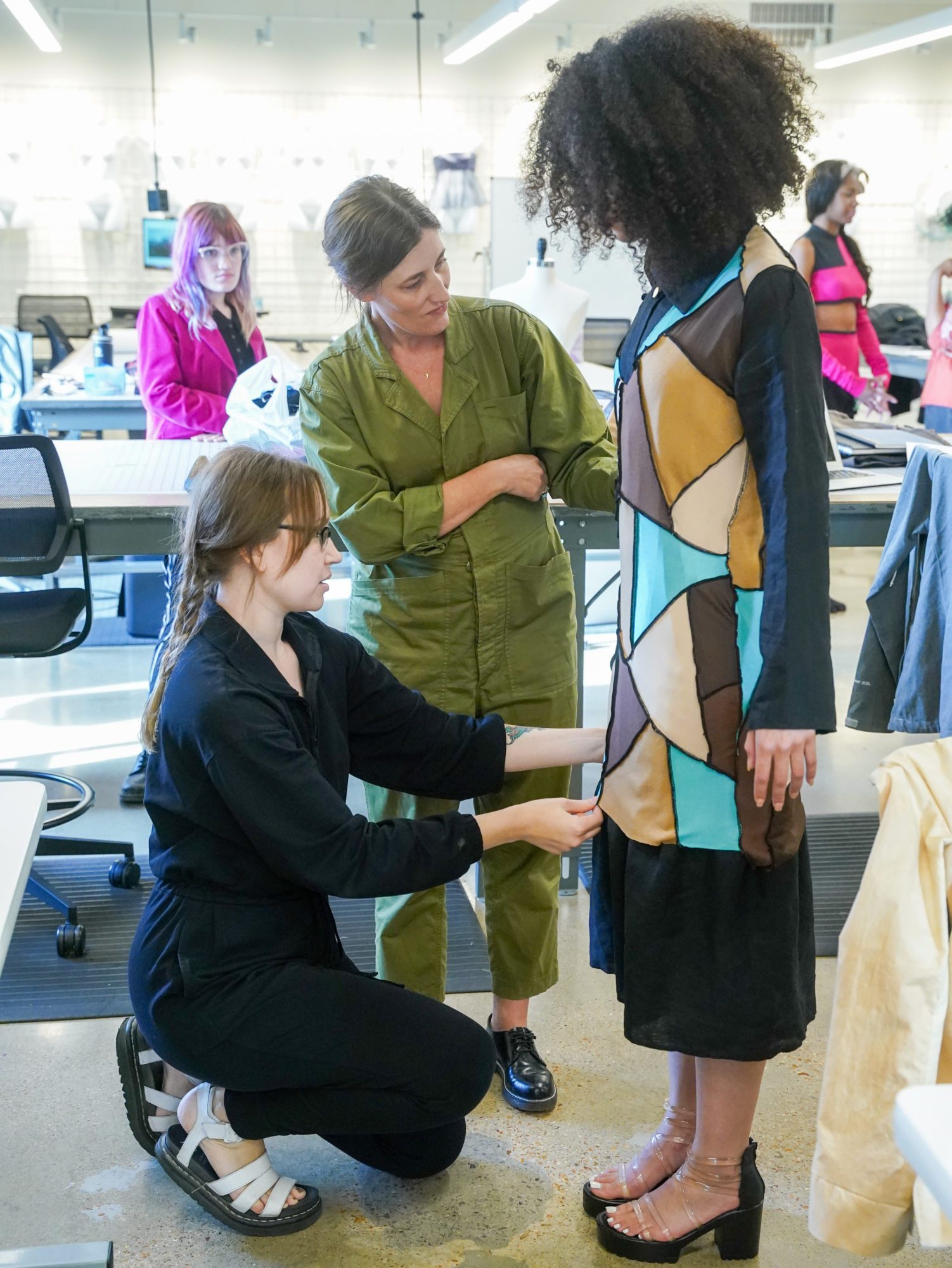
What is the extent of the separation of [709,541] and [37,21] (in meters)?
8.33

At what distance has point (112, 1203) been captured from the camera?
1919 millimetres

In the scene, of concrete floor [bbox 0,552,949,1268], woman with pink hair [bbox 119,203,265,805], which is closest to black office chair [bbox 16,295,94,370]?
woman with pink hair [bbox 119,203,265,805]

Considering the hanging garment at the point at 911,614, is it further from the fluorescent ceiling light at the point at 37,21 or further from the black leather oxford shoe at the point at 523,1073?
the fluorescent ceiling light at the point at 37,21

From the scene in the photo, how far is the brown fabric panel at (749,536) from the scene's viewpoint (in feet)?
4.86

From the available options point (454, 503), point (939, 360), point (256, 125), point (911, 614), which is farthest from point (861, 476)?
point (256, 125)

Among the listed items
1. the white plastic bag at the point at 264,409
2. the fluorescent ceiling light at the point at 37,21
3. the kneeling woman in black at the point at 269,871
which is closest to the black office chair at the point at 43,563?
the white plastic bag at the point at 264,409

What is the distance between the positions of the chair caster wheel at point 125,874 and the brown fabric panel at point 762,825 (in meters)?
1.81

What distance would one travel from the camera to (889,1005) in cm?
123

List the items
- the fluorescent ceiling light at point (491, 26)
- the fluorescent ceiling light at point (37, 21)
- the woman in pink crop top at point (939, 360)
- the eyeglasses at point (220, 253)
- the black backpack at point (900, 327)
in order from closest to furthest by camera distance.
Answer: the eyeglasses at point (220, 253) < the woman in pink crop top at point (939, 360) < the fluorescent ceiling light at point (37, 21) < the fluorescent ceiling light at point (491, 26) < the black backpack at point (900, 327)

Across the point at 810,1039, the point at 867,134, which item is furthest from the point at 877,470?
the point at 867,134

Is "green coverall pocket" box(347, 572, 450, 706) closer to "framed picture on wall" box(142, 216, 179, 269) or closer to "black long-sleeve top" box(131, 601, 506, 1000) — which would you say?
"black long-sleeve top" box(131, 601, 506, 1000)

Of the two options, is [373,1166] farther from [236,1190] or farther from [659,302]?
[659,302]

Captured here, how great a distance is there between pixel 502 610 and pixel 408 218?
0.65m

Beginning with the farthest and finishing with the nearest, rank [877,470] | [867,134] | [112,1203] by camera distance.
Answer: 1. [867,134]
2. [877,470]
3. [112,1203]
